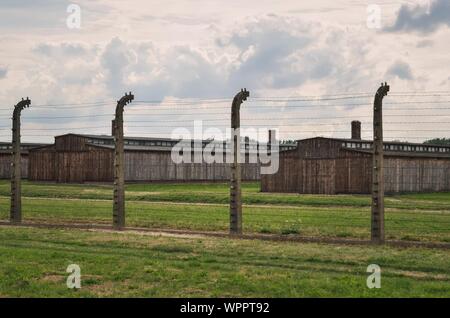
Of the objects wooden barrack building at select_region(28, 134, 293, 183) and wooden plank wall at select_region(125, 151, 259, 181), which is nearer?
wooden barrack building at select_region(28, 134, 293, 183)

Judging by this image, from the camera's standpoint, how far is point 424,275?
15750 mm

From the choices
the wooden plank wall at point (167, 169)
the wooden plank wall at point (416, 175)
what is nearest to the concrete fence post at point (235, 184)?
the wooden plank wall at point (416, 175)

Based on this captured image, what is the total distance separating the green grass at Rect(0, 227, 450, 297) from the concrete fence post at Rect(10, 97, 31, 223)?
7051 millimetres

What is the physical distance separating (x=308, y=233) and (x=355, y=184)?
1375 inches

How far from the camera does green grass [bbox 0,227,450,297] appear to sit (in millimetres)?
13750

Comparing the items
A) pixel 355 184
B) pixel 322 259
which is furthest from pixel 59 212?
pixel 355 184

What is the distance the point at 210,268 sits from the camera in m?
16.6

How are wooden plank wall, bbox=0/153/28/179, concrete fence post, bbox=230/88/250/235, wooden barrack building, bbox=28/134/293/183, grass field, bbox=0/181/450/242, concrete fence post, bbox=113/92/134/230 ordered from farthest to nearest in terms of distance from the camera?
wooden plank wall, bbox=0/153/28/179, wooden barrack building, bbox=28/134/293/183, concrete fence post, bbox=113/92/134/230, grass field, bbox=0/181/450/242, concrete fence post, bbox=230/88/250/235

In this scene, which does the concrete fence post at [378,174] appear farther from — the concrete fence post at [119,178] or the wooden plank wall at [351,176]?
the wooden plank wall at [351,176]

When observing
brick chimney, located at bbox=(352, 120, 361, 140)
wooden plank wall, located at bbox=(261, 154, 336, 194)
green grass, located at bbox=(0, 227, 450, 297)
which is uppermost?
brick chimney, located at bbox=(352, 120, 361, 140)

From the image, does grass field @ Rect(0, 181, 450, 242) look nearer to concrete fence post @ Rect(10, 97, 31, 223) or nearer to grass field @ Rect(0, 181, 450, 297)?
grass field @ Rect(0, 181, 450, 297)

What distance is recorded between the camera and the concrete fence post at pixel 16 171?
30328 mm

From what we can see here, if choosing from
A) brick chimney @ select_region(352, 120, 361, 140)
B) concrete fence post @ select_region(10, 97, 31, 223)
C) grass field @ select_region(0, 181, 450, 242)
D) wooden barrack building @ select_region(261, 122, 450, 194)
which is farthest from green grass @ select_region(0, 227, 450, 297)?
brick chimney @ select_region(352, 120, 361, 140)
